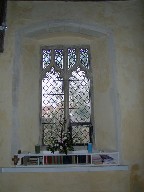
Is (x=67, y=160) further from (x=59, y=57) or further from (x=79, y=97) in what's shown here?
(x=59, y=57)

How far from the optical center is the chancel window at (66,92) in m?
5.09

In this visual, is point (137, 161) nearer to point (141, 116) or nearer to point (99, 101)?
point (141, 116)

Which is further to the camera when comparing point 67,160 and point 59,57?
point 59,57

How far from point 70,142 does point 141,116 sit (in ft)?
4.38

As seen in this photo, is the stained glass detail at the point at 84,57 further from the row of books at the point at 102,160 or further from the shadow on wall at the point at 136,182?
the shadow on wall at the point at 136,182

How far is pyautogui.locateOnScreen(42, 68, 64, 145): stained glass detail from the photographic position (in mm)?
5098

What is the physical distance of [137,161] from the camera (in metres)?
4.45

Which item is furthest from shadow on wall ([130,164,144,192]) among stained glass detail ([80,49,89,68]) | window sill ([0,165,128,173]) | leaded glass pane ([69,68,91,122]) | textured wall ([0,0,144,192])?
stained glass detail ([80,49,89,68])

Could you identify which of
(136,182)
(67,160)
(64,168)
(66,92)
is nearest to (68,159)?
(67,160)

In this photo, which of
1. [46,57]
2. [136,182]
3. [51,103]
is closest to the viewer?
[136,182]

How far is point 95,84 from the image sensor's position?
514 cm

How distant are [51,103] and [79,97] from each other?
57cm

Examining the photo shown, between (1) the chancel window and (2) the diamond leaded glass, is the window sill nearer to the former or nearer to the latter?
(1) the chancel window

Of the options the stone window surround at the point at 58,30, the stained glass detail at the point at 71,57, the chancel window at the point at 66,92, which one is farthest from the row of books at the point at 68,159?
the stained glass detail at the point at 71,57
